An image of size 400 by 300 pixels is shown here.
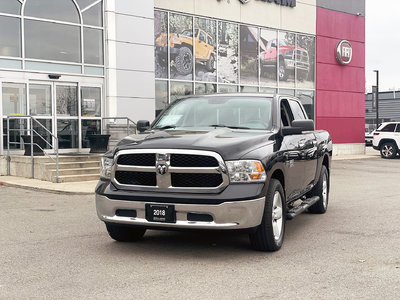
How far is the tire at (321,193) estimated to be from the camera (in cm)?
868

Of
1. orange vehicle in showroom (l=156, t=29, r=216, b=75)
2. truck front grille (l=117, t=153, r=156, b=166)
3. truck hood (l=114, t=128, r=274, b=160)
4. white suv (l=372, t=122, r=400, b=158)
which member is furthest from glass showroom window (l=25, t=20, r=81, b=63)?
white suv (l=372, t=122, r=400, b=158)

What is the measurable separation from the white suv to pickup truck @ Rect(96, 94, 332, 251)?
68.0ft

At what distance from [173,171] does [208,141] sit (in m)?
0.53

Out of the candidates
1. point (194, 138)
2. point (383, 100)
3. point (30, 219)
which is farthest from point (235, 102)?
point (383, 100)

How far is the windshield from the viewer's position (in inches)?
269

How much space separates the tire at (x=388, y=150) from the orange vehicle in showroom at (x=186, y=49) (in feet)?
33.6

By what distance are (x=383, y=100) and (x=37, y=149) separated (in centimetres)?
6225

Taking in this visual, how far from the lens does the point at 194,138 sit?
233 inches

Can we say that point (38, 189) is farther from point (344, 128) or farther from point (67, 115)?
point (344, 128)

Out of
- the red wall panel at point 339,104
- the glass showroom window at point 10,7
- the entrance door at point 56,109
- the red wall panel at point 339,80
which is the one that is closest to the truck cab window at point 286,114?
the entrance door at point 56,109

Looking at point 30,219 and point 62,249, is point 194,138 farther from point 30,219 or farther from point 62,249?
point 30,219

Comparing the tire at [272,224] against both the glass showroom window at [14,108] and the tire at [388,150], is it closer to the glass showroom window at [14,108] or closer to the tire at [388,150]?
the glass showroom window at [14,108]

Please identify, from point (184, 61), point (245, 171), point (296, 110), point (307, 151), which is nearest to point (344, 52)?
point (184, 61)

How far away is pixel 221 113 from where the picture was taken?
698cm
